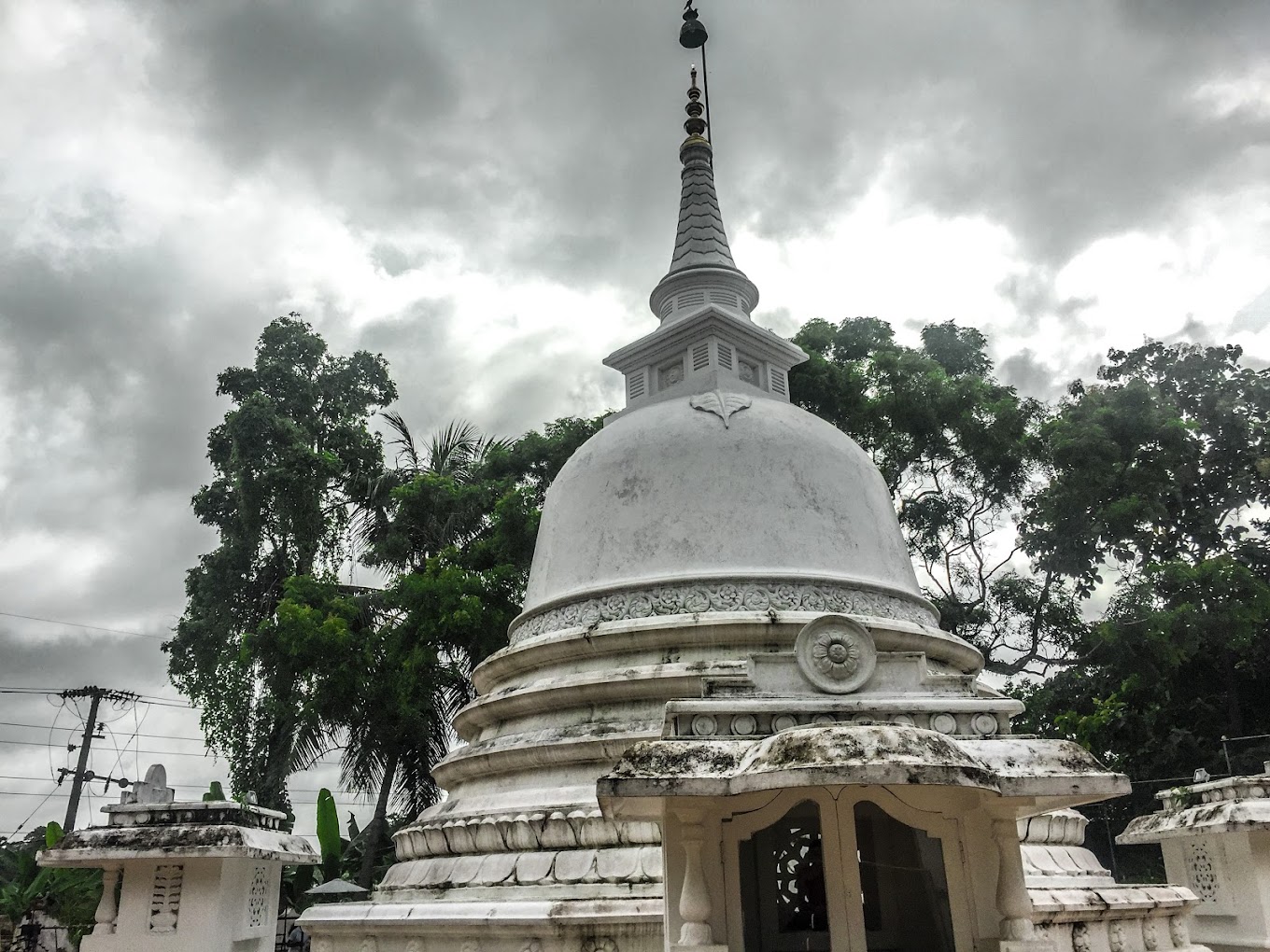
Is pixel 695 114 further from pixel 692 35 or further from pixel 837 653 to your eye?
pixel 837 653

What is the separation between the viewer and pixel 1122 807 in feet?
69.4

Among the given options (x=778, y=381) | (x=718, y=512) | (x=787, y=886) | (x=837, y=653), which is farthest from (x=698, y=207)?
(x=787, y=886)

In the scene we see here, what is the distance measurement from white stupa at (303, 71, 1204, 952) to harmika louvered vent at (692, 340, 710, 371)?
3 centimetres

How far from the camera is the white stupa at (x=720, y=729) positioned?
19.0 feet

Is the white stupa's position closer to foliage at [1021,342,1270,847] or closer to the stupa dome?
the stupa dome

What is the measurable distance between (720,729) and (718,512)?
5037 mm

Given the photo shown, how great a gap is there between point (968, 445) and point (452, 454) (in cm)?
1341

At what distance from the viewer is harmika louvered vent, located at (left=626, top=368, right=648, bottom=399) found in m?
14.5

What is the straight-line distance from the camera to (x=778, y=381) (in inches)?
575

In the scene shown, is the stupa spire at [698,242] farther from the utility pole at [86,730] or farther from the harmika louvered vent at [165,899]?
the utility pole at [86,730]

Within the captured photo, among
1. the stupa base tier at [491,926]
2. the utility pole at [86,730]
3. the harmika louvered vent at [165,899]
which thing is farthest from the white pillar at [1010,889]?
the utility pole at [86,730]

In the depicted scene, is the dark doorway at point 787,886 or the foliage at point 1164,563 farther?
the foliage at point 1164,563

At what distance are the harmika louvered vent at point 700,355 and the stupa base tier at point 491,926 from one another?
7926 mm

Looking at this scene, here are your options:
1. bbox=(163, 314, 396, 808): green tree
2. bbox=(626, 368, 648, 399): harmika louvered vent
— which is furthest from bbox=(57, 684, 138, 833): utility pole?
bbox=(626, 368, 648, 399): harmika louvered vent
